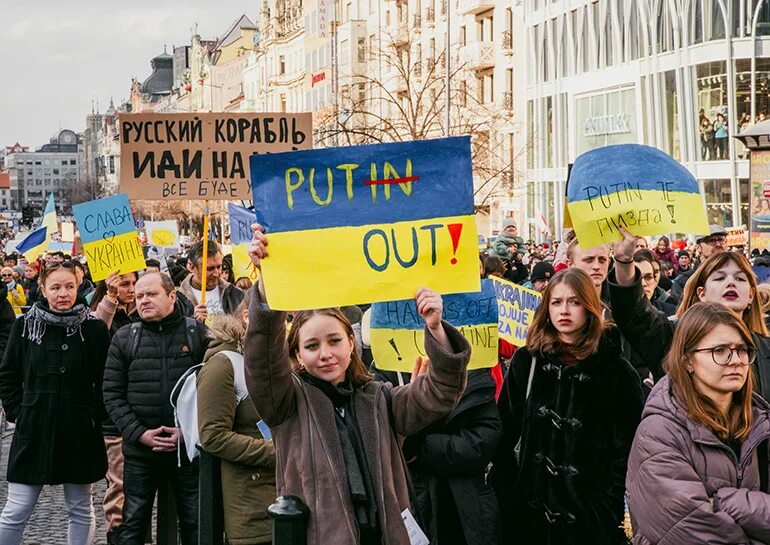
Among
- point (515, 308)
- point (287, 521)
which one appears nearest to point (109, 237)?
point (515, 308)

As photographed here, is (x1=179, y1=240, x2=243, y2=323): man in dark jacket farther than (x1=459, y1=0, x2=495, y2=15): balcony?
No

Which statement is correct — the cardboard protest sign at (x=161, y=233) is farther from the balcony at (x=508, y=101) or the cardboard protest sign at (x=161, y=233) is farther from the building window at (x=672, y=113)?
the balcony at (x=508, y=101)

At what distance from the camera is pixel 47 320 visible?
26.3 feet

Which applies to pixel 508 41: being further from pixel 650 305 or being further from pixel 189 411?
pixel 650 305

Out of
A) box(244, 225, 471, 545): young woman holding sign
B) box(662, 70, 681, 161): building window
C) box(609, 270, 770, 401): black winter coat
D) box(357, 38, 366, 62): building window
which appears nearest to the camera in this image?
box(244, 225, 471, 545): young woman holding sign

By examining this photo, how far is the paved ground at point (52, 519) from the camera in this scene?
9023 millimetres

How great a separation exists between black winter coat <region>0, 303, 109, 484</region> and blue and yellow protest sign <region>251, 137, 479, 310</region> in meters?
3.63

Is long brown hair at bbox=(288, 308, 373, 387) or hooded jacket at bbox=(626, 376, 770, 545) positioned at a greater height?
long brown hair at bbox=(288, 308, 373, 387)

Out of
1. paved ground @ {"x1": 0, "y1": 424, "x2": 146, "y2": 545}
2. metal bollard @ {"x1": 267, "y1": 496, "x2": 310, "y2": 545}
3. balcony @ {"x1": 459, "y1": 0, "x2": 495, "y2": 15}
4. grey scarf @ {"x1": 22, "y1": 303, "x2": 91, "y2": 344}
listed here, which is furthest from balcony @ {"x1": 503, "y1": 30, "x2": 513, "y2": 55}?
metal bollard @ {"x1": 267, "y1": 496, "x2": 310, "y2": 545}

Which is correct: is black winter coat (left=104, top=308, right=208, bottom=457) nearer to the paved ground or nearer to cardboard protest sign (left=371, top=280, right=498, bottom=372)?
the paved ground

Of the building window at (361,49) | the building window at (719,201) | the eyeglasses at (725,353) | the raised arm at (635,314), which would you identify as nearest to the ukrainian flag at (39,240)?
the raised arm at (635,314)

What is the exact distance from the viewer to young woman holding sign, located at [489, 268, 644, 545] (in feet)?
18.4

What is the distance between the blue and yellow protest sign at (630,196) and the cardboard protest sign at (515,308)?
159 centimetres

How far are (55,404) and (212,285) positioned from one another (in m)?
2.90
